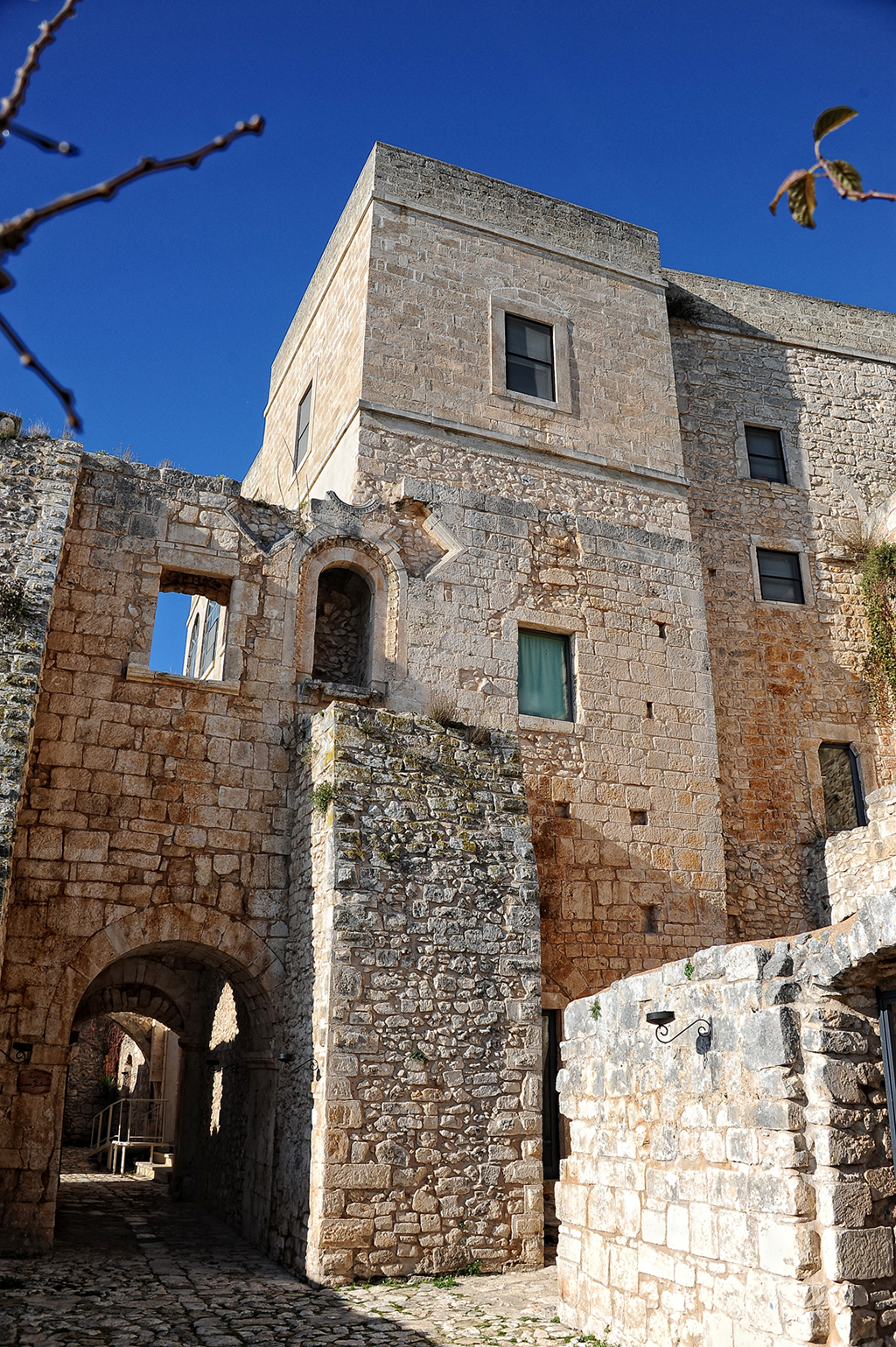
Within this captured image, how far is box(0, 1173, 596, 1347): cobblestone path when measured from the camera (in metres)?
6.42

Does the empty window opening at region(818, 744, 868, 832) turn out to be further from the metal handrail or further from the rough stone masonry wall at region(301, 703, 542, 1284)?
the metal handrail

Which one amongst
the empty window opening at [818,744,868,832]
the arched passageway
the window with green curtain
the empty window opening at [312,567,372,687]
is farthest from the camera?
the empty window opening at [818,744,868,832]

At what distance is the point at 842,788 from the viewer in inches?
554

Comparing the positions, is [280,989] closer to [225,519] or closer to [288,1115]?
[288,1115]

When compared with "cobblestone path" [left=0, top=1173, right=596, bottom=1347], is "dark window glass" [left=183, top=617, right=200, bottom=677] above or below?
above

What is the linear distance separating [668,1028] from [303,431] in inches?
451

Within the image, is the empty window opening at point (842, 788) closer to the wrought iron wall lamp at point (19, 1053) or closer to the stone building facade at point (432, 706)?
the stone building facade at point (432, 706)

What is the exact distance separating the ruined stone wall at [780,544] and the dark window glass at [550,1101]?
120 inches

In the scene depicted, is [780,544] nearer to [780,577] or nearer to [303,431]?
[780,577]

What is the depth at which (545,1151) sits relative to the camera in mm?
10242

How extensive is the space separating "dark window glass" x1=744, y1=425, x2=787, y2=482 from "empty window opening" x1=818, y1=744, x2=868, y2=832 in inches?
169

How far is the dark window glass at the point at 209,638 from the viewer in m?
15.3

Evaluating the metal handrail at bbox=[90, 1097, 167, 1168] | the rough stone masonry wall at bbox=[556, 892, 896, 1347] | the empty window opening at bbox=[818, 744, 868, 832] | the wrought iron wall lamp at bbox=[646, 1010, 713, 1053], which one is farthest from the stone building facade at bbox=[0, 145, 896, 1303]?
the metal handrail at bbox=[90, 1097, 167, 1168]

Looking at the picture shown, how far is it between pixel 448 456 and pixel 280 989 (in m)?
6.66
